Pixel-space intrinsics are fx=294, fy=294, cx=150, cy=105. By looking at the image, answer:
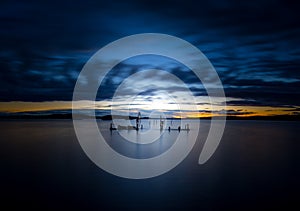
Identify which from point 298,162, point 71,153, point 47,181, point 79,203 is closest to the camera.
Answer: point 79,203

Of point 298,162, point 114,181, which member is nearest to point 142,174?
point 114,181

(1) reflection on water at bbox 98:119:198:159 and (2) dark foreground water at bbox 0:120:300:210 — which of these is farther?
(1) reflection on water at bbox 98:119:198:159

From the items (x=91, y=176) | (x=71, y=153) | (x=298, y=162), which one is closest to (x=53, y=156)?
(x=71, y=153)

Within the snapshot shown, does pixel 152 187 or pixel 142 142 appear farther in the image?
pixel 142 142

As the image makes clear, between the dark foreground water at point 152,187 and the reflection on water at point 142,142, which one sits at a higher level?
the reflection on water at point 142,142

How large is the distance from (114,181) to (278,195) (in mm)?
8746

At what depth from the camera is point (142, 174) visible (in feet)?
63.3

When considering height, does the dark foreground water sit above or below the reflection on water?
below

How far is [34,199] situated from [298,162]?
21.2 metres

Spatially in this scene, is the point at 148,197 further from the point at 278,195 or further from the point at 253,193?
the point at 278,195

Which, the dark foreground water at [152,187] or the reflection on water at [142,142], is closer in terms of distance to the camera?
the dark foreground water at [152,187]

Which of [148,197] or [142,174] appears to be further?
[142,174]

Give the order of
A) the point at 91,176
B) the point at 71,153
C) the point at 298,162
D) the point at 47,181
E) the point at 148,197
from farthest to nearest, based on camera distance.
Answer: the point at 71,153, the point at 298,162, the point at 91,176, the point at 47,181, the point at 148,197

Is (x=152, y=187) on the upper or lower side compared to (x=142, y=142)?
lower
